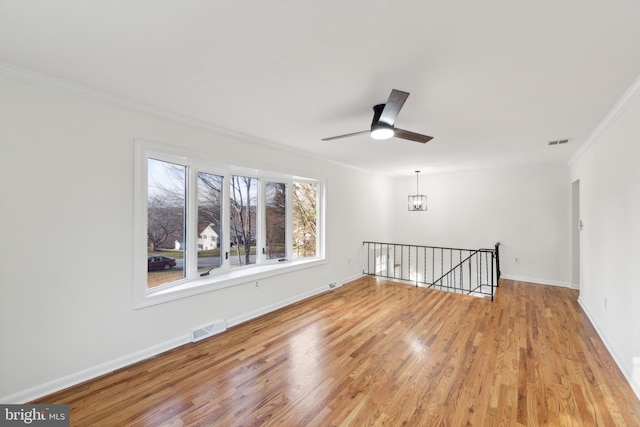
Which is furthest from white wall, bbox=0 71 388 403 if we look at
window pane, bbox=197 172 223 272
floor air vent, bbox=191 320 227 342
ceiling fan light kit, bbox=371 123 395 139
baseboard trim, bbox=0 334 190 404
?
ceiling fan light kit, bbox=371 123 395 139

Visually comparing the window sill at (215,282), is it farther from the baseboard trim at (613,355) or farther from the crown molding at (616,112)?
the crown molding at (616,112)

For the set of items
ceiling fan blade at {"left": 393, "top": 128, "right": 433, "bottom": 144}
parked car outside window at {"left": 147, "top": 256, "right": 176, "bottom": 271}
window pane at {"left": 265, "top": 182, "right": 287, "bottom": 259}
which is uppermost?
ceiling fan blade at {"left": 393, "top": 128, "right": 433, "bottom": 144}

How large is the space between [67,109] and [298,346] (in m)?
3.16

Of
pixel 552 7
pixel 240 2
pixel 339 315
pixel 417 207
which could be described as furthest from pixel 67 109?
pixel 417 207

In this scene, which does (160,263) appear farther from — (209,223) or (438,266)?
(438,266)

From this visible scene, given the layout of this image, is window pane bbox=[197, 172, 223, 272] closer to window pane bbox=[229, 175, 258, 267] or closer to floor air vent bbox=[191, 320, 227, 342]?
window pane bbox=[229, 175, 258, 267]

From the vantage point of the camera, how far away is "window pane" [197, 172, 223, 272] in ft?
11.5

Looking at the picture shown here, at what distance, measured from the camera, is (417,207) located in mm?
6609

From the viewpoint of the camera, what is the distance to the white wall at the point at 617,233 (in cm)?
228

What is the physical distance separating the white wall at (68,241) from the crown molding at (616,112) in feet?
13.9

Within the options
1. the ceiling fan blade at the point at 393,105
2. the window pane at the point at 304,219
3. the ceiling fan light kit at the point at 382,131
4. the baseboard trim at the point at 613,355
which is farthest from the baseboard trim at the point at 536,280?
the ceiling fan blade at the point at 393,105

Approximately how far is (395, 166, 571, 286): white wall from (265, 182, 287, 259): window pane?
4270mm

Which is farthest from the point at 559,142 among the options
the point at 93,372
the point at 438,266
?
the point at 93,372

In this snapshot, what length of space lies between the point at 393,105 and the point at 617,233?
2.74 m
